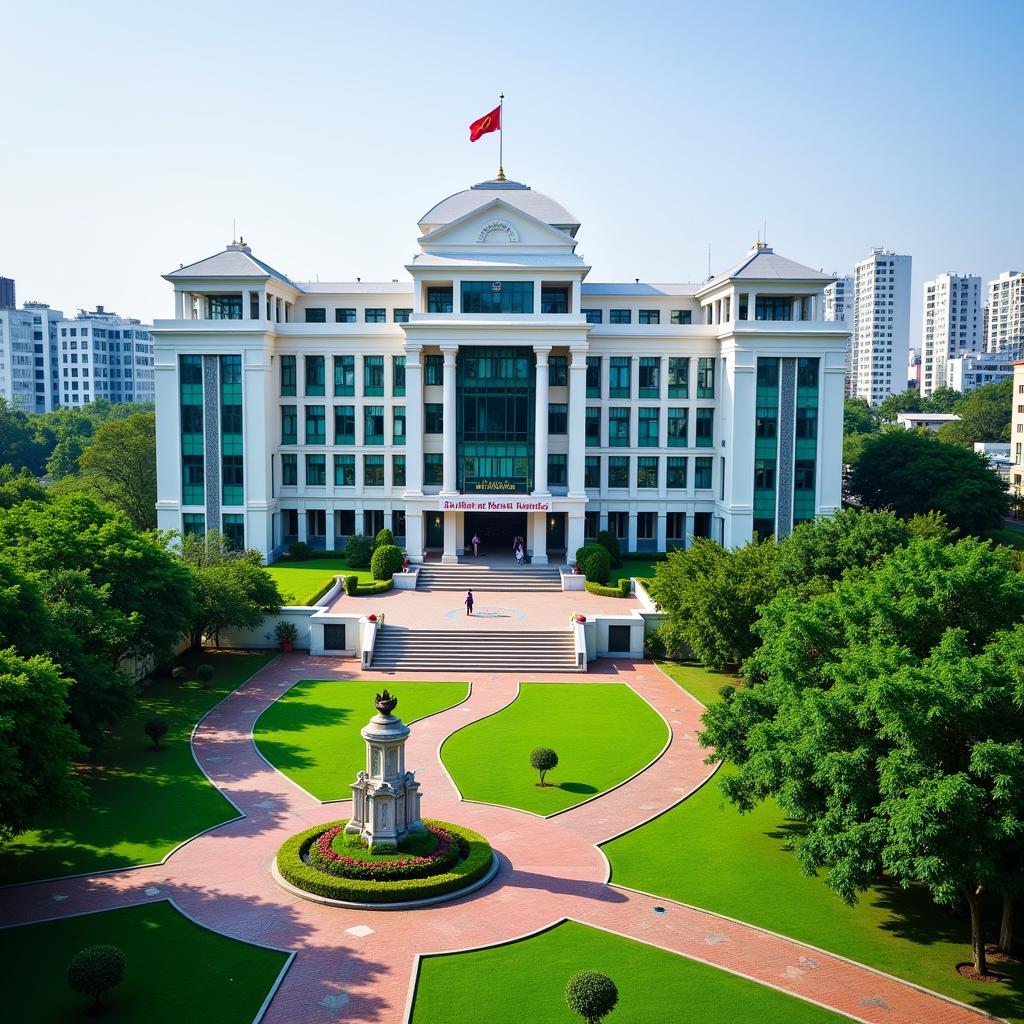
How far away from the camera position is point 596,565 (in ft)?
167

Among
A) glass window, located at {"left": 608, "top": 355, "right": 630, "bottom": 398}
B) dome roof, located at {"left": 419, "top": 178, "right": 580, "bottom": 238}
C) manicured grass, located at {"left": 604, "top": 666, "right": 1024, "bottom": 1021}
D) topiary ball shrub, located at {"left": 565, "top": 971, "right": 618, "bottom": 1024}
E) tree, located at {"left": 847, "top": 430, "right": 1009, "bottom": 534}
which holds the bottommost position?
manicured grass, located at {"left": 604, "top": 666, "right": 1024, "bottom": 1021}

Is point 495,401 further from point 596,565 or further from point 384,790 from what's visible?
point 384,790

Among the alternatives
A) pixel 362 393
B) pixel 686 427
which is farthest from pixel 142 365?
pixel 686 427

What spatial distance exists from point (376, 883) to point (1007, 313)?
8100 inches

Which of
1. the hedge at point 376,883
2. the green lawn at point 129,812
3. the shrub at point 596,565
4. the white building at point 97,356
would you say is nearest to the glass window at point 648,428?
the shrub at point 596,565

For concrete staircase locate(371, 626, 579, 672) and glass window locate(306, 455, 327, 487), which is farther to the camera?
glass window locate(306, 455, 327, 487)

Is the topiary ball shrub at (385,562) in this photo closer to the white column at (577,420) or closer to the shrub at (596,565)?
the shrub at (596,565)

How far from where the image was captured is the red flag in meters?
53.6

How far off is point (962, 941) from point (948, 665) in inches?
235

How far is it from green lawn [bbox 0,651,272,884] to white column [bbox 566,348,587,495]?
2661 cm

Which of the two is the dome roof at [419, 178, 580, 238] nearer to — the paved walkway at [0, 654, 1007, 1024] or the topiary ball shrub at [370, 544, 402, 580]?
the topiary ball shrub at [370, 544, 402, 580]

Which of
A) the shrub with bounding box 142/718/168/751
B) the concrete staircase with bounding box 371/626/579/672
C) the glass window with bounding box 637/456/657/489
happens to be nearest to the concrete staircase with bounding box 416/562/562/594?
the concrete staircase with bounding box 371/626/579/672

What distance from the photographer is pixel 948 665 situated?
1852 cm

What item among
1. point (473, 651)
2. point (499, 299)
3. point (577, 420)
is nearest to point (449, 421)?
point (577, 420)
